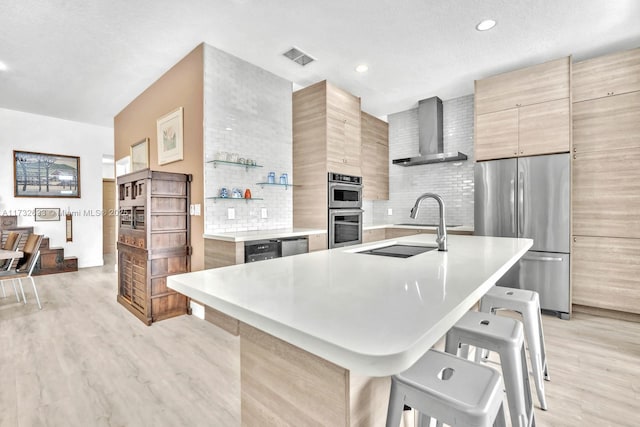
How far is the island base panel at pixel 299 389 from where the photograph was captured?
0.80m

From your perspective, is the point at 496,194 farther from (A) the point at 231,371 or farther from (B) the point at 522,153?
(A) the point at 231,371

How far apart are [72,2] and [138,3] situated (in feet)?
1.79

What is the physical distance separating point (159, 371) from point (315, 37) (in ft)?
10.7

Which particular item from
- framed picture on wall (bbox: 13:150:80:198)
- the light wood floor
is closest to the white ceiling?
framed picture on wall (bbox: 13:150:80:198)

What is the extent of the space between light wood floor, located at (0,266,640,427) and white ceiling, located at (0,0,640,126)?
9.52ft

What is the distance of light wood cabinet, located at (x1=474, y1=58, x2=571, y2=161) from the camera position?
322cm

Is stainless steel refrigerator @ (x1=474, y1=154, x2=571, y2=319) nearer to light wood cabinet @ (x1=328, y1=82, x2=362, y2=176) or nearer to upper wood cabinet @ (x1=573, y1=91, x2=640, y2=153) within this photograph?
upper wood cabinet @ (x1=573, y1=91, x2=640, y2=153)

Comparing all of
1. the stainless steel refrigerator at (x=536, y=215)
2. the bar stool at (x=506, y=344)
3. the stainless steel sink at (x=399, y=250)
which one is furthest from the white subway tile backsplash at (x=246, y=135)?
the bar stool at (x=506, y=344)

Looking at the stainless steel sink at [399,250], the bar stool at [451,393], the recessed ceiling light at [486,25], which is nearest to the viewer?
the bar stool at [451,393]

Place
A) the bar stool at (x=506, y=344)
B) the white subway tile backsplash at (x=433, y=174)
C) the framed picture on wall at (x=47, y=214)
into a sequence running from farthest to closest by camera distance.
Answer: the framed picture on wall at (x=47, y=214) → the white subway tile backsplash at (x=433, y=174) → the bar stool at (x=506, y=344)

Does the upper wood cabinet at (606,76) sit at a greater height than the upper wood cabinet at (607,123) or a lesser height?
greater

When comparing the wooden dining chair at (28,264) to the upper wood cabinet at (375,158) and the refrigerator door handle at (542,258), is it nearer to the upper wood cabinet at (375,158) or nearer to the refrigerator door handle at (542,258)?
the upper wood cabinet at (375,158)

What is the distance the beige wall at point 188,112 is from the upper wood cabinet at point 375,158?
259 centimetres

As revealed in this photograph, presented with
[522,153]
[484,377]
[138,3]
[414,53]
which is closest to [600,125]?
[522,153]
